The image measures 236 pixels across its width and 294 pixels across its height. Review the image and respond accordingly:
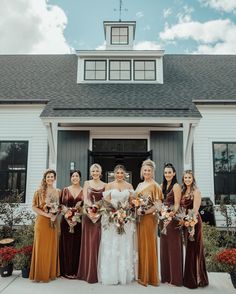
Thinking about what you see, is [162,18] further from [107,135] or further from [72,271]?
[72,271]

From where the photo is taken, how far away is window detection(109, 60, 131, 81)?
12.7m

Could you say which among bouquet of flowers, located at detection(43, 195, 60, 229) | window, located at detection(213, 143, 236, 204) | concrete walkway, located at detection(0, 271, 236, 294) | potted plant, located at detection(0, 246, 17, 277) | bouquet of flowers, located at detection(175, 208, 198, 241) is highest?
window, located at detection(213, 143, 236, 204)

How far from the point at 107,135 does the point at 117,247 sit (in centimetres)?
649

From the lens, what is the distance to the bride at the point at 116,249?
16.7 feet

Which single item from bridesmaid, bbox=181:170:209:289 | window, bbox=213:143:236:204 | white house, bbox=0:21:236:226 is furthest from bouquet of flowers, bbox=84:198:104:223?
window, bbox=213:143:236:204

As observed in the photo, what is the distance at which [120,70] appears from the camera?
12.8 m

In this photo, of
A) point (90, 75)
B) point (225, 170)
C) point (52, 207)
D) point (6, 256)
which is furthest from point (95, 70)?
point (6, 256)

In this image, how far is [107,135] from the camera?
11312 millimetres

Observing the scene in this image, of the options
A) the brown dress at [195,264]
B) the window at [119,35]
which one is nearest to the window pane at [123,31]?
the window at [119,35]

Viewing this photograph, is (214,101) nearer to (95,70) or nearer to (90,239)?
(95,70)

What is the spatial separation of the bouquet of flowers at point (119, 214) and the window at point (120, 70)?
331 inches

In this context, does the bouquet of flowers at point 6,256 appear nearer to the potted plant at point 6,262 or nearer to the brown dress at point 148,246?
the potted plant at point 6,262

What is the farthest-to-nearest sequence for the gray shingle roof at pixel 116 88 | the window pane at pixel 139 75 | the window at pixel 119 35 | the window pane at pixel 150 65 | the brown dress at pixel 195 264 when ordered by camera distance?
the window at pixel 119 35, the window pane at pixel 150 65, the window pane at pixel 139 75, the gray shingle roof at pixel 116 88, the brown dress at pixel 195 264

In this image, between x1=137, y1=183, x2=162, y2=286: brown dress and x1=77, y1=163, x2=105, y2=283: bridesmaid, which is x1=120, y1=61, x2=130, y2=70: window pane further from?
x1=137, y1=183, x2=162, y2=286: brown dress
